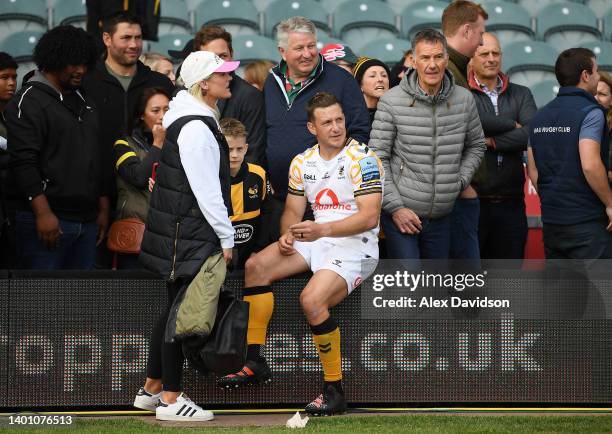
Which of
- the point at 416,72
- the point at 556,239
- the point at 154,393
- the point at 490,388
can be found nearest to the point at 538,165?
the point at 556,239

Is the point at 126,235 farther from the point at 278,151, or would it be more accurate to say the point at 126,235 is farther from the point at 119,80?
the point at 119,80

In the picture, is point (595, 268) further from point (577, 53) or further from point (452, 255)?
point (577, 53)

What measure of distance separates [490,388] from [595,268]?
0.85 meters

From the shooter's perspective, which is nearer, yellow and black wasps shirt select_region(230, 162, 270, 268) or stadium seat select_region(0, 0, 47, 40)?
yellow and black wasps shirt select_region(230, 162, 270, 268)

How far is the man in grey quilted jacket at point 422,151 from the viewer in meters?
6.19

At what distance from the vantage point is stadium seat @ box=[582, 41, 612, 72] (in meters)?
10.9

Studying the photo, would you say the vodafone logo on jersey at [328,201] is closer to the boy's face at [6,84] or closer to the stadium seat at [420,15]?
the boy's face at [6,84]

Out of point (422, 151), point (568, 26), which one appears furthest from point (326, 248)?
point (568, 26)

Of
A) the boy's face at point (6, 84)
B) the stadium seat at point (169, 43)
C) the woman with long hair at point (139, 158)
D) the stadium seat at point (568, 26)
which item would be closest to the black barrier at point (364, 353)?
the woman with long hair at point (139, 158)

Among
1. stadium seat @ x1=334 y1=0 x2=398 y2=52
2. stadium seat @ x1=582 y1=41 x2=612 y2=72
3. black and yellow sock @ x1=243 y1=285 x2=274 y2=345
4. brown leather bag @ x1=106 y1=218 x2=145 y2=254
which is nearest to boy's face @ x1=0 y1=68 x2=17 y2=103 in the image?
brown leather bag @ x1=106 y1=218 x2=145 y2=254

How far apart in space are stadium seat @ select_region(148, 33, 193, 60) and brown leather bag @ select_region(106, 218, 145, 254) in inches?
174

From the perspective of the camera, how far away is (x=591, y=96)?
6.37 meters

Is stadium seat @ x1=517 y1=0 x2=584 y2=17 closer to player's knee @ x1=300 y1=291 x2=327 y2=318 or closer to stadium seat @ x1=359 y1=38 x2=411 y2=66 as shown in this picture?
stadium seat @ x1=359 y1=38 x2=411 y2=66

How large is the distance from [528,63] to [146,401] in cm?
660
